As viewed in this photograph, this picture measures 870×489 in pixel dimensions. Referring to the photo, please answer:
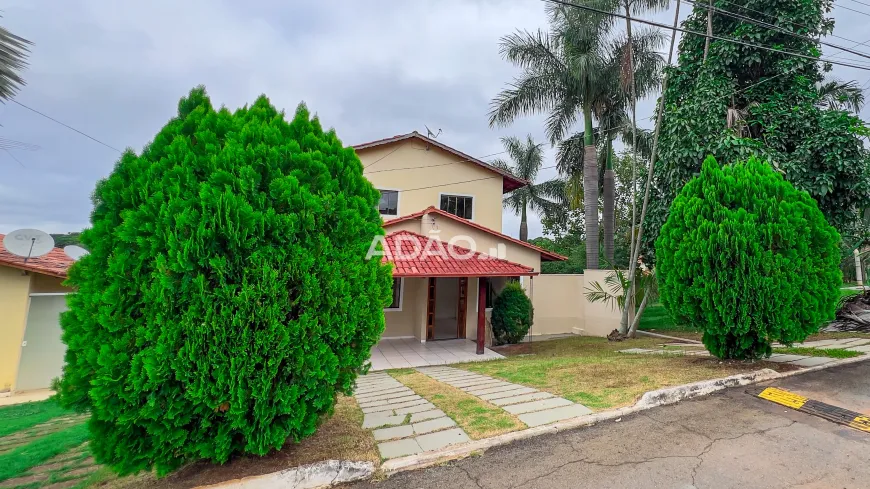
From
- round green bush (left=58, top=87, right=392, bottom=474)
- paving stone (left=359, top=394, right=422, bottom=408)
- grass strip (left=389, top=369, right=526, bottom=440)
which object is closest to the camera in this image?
round green bush (left=58, top=87, right=392, bottom=474)

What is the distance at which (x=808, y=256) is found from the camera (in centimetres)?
589

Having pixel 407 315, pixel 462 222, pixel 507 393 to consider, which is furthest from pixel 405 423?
pixel 462 222

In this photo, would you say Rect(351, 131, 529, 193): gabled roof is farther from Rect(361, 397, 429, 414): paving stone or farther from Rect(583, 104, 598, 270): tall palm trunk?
Rect(361, 397, 429, 414): paving stone

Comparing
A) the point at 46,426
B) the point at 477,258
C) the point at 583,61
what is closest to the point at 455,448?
the point at 46,426

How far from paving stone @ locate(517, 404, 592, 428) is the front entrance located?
7.66 metres

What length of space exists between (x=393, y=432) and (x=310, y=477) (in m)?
1.10

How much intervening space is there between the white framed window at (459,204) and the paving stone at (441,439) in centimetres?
1169

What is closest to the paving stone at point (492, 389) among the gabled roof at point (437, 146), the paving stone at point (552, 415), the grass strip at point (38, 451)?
the paving stone at point (552, 415)

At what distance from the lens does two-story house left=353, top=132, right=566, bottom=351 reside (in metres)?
10.3

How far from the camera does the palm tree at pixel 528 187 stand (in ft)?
85.0

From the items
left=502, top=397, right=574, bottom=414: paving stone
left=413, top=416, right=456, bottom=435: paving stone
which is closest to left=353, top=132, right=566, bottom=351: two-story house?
left=502, top=397, right=574, bottom=414: paving stone

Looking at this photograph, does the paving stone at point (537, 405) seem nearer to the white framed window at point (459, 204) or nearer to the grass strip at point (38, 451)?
the grass strip at point (38, 451)

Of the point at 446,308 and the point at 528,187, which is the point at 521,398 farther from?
the point at 528,187

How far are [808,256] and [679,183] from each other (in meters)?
5.01
